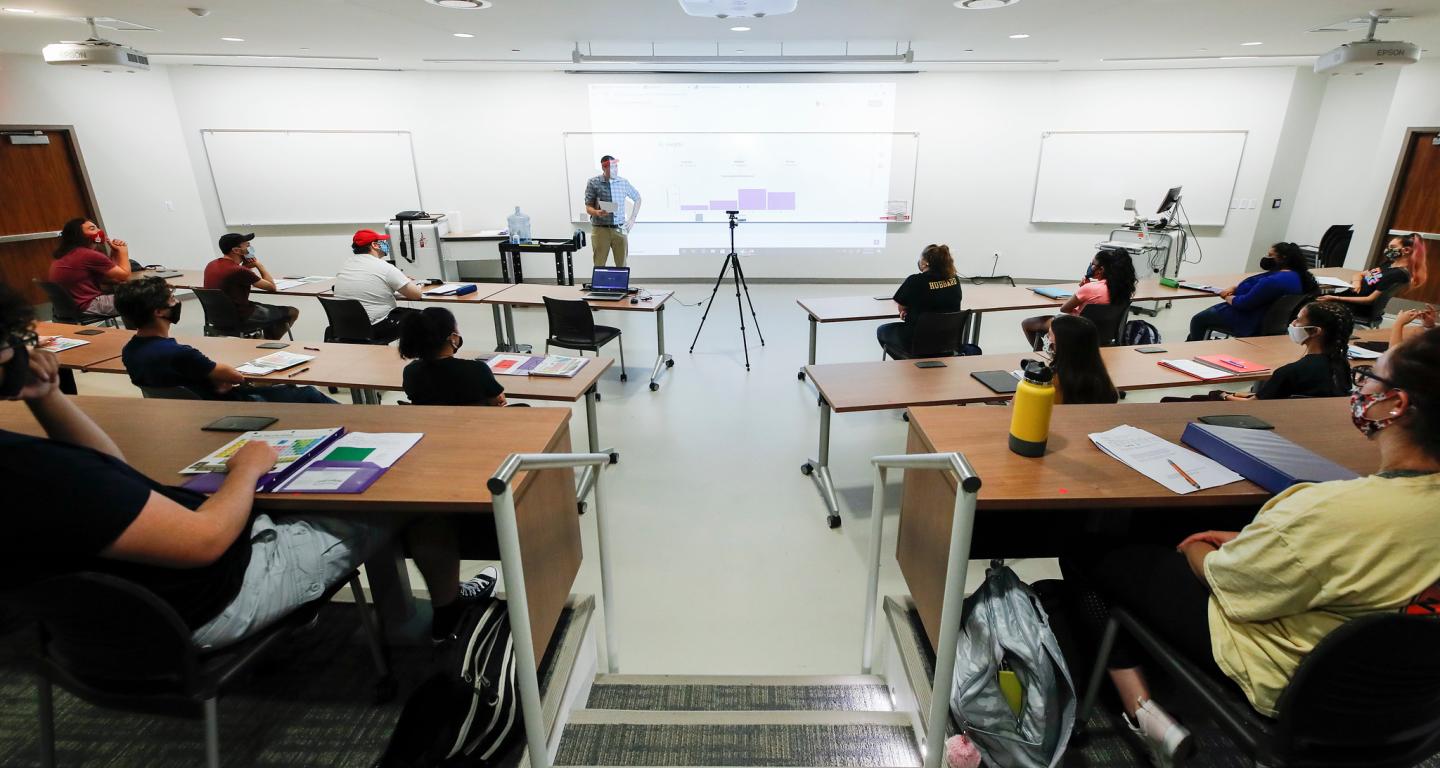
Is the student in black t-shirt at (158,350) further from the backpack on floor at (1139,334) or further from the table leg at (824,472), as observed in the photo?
the backpack on floor at (1139,334)

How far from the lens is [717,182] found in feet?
26.7

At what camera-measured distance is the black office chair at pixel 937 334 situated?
383 cm

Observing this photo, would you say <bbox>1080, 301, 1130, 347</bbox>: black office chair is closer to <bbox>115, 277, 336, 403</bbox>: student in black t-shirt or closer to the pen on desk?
the pen on desk

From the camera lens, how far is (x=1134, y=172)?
8.13m

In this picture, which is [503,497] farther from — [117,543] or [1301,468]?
[1301,468]

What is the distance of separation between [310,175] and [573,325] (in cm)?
626

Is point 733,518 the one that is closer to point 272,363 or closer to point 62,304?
point 272,363

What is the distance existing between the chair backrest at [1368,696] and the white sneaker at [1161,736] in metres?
0.23

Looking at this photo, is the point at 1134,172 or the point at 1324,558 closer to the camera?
the point at 1324,558

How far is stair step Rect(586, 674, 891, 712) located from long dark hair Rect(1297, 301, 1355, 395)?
7.70 feet

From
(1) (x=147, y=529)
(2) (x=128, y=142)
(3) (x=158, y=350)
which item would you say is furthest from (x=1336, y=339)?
(2) (x=128, y=142)

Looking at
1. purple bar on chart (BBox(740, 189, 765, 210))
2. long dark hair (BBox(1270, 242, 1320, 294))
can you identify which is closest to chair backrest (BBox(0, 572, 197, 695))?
long dark hair (BBox(1270, 242, 1320, 294))

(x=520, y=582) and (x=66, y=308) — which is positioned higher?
(x=520, y=582)

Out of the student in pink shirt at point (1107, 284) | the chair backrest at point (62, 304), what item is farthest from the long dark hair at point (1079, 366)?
the chair backrest at point (62, 304)
